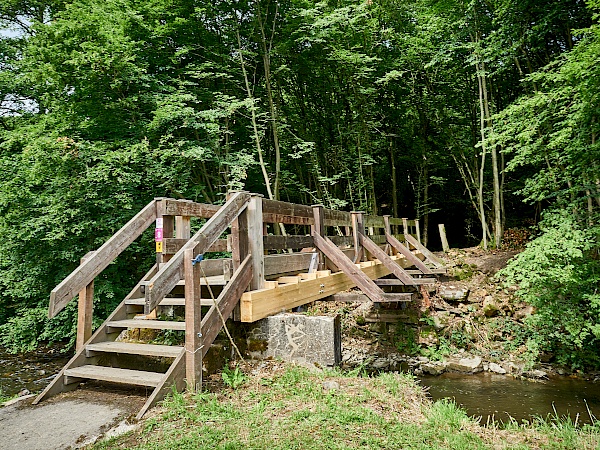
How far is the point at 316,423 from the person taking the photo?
2600mm

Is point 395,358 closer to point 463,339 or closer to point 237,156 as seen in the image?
point 463,339

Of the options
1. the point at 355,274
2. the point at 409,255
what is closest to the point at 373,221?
the point at 409,255

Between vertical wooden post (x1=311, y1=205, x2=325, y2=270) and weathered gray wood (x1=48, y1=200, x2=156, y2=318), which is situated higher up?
vertical wooden post (x1=311, y1=205, x2=325, y2=270)

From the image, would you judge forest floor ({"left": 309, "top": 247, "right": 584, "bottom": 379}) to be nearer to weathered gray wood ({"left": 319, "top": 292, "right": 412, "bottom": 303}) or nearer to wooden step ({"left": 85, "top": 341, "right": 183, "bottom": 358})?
weathered gray wood ({"left": 319, "top": 292, "right": 412, "bottom": 303})

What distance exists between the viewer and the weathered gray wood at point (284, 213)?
439 cm

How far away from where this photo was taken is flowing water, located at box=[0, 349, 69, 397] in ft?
22.7

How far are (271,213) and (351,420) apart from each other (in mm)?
2469

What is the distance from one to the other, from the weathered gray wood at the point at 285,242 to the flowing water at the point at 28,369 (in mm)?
5364

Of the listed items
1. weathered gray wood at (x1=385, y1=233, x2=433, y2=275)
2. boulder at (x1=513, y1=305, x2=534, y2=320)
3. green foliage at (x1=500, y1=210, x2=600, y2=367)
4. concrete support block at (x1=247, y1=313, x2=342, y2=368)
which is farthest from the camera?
boulder at (x1=513, y1=305, x2=534, y2=320)

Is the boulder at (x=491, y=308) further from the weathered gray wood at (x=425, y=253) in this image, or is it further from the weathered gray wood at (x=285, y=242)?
the weathered gray wood at (x=285, y=242)

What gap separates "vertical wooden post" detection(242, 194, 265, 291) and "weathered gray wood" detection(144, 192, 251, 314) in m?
0.11

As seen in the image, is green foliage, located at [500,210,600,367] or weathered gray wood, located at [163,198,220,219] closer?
weathered gray wood, located at [163,198,220,219]

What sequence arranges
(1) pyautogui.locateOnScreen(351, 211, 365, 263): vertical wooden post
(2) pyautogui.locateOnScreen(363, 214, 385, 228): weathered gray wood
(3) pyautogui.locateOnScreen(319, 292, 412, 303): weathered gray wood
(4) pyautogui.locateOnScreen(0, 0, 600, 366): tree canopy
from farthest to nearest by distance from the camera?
(2) pyautogui.locateOnScreen(363, 214, 385, 228): weathered gray wood
(4) pyautogui.locateOnScreen(0, 0, 600, 366): tree canopy
(1) pyautogui.locateOnScreen(351, 211, 365, 263): vertical wooden post
(3) pyautogui.locateOnScreen(319, 292, 412, 303): weathered gray wood

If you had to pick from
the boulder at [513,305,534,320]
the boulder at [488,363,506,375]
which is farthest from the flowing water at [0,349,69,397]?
the boulder at [513,305,534,320]
